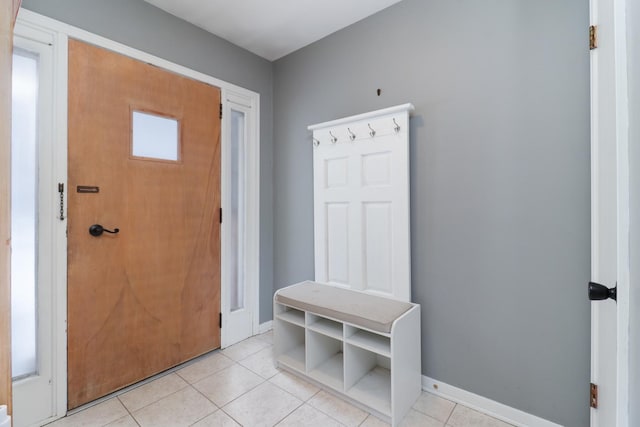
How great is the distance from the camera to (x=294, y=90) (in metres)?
2.70

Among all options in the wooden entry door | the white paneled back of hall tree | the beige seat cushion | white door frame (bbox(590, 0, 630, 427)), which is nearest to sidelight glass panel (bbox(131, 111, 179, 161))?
the wooden entry door

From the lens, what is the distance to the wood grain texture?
63 centimetres

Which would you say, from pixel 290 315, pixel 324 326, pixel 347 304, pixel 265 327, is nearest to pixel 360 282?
pixel 347 304

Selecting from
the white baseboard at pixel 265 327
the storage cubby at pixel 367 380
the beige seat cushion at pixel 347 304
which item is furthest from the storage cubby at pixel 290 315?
the white baseboard at pixel 265 327

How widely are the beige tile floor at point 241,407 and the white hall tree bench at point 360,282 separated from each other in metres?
0.09

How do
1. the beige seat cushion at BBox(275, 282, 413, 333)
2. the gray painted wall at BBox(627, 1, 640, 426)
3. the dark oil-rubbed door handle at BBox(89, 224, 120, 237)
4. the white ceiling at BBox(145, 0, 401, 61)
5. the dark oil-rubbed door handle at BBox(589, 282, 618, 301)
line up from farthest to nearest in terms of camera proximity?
the white ceiling at BBox(145, 0, 401, 61), the dark oil-rubbed door handle at BBox(89, 224, 120, 237), the beige seat cushion at BBox(275, 282, 413, 333), the dark oil-rubbed door handle at BBox(589, 282, 618, 301), the gray painted wall at BBox(627, 1, 640, 426)

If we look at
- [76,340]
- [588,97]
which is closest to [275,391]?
[76,340]

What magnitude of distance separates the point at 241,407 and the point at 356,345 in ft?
2.58

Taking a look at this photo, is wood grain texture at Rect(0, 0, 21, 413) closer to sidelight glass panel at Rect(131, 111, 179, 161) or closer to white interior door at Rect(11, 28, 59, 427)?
white interior door at Rect(11, 28, 59, 427)

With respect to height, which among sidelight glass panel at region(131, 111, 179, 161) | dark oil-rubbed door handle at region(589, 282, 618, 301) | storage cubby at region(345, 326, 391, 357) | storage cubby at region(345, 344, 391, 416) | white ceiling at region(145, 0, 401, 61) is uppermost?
white ceiling at region(145, 0, 401, 61)

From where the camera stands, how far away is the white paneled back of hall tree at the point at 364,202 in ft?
6.33

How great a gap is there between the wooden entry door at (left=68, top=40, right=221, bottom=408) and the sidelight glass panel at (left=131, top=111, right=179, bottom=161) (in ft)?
0.12

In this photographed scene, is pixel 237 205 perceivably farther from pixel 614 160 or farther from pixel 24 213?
pixel 614 160

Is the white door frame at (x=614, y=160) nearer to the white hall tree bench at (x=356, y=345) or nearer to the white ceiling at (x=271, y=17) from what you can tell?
the white hall tree bench at (x=356, y=345)
